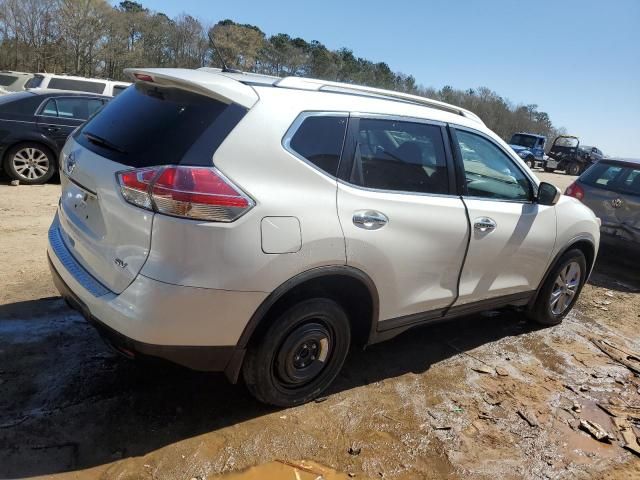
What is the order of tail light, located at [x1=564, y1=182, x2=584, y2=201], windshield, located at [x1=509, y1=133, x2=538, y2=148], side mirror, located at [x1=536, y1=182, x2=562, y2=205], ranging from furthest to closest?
windshield, located at [x1=509, y1=133, x2=538, y2=148], tail light, located at [x1=564, y1=182, x2=584, y2=201], side mirror, located at [x1=536, y1=182, x2=562, y2=205]

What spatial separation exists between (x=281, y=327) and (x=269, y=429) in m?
0.62

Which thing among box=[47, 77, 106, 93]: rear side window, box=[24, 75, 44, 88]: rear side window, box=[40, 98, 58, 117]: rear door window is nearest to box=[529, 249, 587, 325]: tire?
box=[40, 98, 58, 117]: rear door window

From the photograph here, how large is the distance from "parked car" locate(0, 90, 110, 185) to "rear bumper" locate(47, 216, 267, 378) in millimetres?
6931

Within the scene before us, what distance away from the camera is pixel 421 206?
3.22 m

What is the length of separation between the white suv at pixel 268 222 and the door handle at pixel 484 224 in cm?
1

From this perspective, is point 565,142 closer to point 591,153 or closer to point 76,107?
point 591,153

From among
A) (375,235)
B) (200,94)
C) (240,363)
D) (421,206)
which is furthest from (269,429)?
(200,94)

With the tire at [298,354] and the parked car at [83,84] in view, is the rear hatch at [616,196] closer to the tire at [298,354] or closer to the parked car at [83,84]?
the tire at [298,354]

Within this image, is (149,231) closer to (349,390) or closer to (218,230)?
(218,230)

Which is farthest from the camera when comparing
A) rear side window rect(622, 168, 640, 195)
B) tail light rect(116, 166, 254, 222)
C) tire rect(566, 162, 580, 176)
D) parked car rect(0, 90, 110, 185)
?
tire rect(566, 162, 580, 176)

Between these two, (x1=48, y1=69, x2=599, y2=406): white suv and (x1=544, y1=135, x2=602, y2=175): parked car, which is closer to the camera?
(x1=48, y1=69, x2=599, y2=406): white suv

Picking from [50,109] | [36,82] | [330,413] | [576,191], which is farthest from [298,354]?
[36,82]

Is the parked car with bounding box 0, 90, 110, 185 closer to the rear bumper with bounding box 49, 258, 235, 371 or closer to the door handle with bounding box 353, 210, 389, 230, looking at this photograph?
the rear bumper with bounding box 49, 258, 235, 371

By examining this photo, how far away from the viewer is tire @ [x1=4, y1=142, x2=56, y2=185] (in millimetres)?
8414
